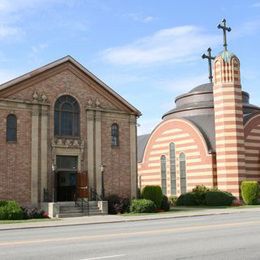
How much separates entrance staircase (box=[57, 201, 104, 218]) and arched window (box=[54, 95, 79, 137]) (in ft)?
15.3

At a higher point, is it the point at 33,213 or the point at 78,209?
the point at 78,209

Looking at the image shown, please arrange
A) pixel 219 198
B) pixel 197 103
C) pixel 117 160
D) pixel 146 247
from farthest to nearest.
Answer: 1. pixel 197 103
2. pixel 219 198
3. pixel 117 160
4. pixel 146 247

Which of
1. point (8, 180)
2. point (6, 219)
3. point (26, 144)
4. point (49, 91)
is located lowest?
point (6, 219)

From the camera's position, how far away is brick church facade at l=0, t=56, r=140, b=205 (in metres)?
30.7

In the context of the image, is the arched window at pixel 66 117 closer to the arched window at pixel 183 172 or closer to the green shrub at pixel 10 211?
the green shrub at pixel 10 211

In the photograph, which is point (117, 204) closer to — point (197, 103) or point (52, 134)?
point (52, 134)

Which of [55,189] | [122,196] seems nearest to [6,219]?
[55,189]

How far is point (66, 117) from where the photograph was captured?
109 feet

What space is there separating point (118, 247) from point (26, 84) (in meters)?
20.9

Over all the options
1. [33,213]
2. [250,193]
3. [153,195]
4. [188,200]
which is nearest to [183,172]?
[188,200]

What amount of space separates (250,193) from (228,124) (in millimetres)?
6191

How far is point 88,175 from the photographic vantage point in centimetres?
3331

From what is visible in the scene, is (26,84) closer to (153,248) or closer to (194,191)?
(194,191)

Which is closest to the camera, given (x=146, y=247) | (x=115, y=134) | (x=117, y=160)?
(x=146, y=247)
